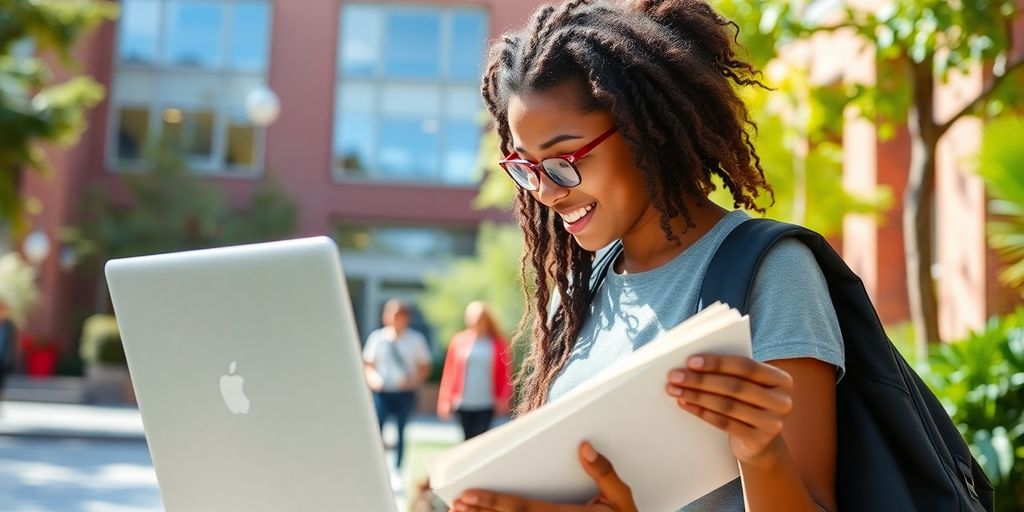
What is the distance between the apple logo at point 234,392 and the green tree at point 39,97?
11779 millimetres

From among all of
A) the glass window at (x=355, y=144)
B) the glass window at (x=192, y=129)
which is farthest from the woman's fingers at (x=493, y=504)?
the glass window at (x=192, y=129)

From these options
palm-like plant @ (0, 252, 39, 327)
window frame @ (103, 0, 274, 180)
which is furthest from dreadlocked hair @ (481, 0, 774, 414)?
window frame @ (103, 0, 274, 180)

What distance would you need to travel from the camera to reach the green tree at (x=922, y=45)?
4.82m

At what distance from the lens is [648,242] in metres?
1.77

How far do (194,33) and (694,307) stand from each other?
83.6 ft

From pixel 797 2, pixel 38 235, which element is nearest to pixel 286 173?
pixel 38 235

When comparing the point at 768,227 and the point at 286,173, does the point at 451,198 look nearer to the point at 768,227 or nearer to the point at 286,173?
the point at 286,173

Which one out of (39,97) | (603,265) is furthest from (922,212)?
(39,97)

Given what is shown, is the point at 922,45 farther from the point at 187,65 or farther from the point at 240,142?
the point at 187,65

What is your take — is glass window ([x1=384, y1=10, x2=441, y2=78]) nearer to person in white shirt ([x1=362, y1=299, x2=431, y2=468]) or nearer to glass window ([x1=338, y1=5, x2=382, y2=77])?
glass window ([x1=338, y1=5, x2=382, y2=77])

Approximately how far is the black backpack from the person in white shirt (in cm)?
834

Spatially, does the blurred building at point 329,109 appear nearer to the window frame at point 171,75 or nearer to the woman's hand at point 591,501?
the window frame at point 171,75

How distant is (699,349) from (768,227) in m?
0.33

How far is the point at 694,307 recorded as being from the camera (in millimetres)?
1565
